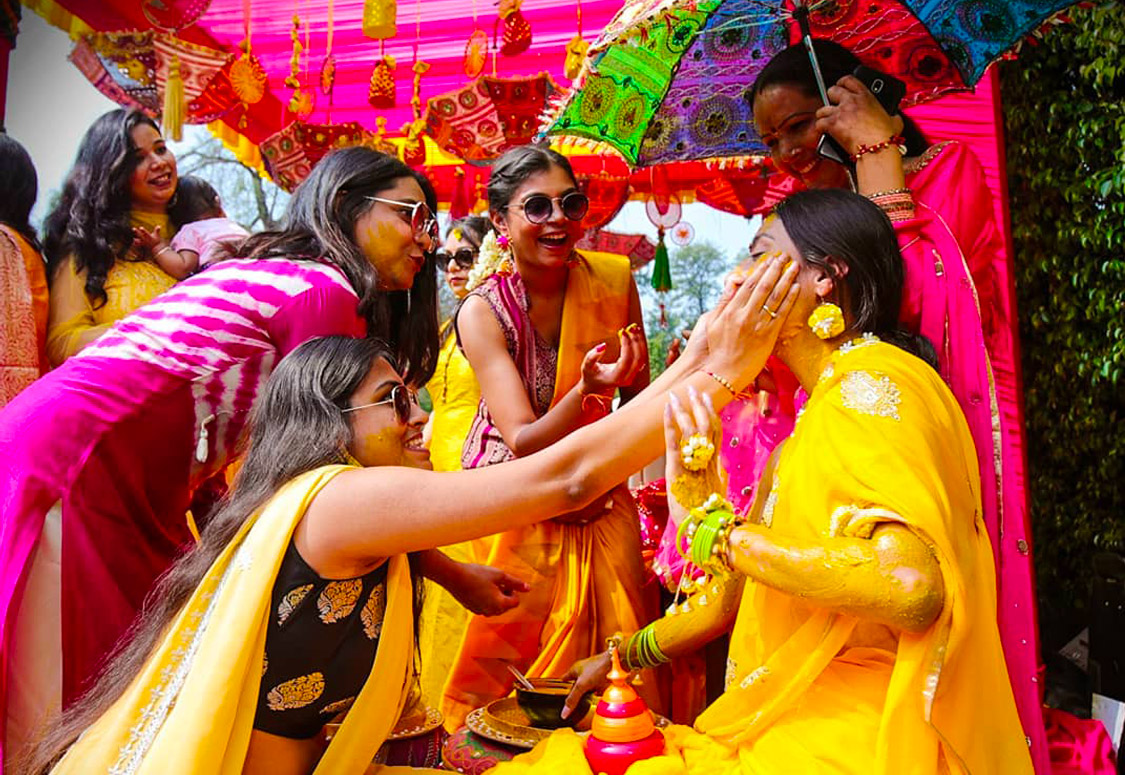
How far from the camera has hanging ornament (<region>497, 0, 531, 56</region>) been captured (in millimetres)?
6211

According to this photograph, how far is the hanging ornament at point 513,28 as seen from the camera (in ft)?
20.4

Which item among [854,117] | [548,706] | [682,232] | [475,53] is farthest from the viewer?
[682,232]

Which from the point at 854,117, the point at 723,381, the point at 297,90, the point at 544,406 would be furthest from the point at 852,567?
the point at 297,90

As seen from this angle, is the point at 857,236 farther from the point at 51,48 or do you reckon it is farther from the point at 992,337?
the point at 51,48

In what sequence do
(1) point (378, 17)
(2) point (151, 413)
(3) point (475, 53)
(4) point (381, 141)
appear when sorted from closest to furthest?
(2) point (151, 413), (1) point (378, 17), (3) point (475, 53), (4) point (381, 141)

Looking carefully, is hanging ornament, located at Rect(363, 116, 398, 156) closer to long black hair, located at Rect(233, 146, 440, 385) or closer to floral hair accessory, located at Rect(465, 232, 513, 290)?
floral hair accessory, located at Rect(465, 232, 513, 290)

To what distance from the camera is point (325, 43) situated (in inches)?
301

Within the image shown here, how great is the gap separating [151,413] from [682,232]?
8270 mm

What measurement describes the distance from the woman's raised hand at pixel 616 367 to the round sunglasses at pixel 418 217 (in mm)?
586

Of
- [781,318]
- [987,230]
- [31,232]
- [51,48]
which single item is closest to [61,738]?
[781,318]

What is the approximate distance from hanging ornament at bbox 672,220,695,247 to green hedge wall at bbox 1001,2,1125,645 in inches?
222

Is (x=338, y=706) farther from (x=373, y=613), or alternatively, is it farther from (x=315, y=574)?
(x=315, y=574)

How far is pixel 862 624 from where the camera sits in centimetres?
175

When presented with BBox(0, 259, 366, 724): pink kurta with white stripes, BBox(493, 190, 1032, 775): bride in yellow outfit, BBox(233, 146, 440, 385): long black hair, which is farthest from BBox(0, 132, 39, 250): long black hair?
BBox(493, 190, 1032, 775): bride in yellow outfit
